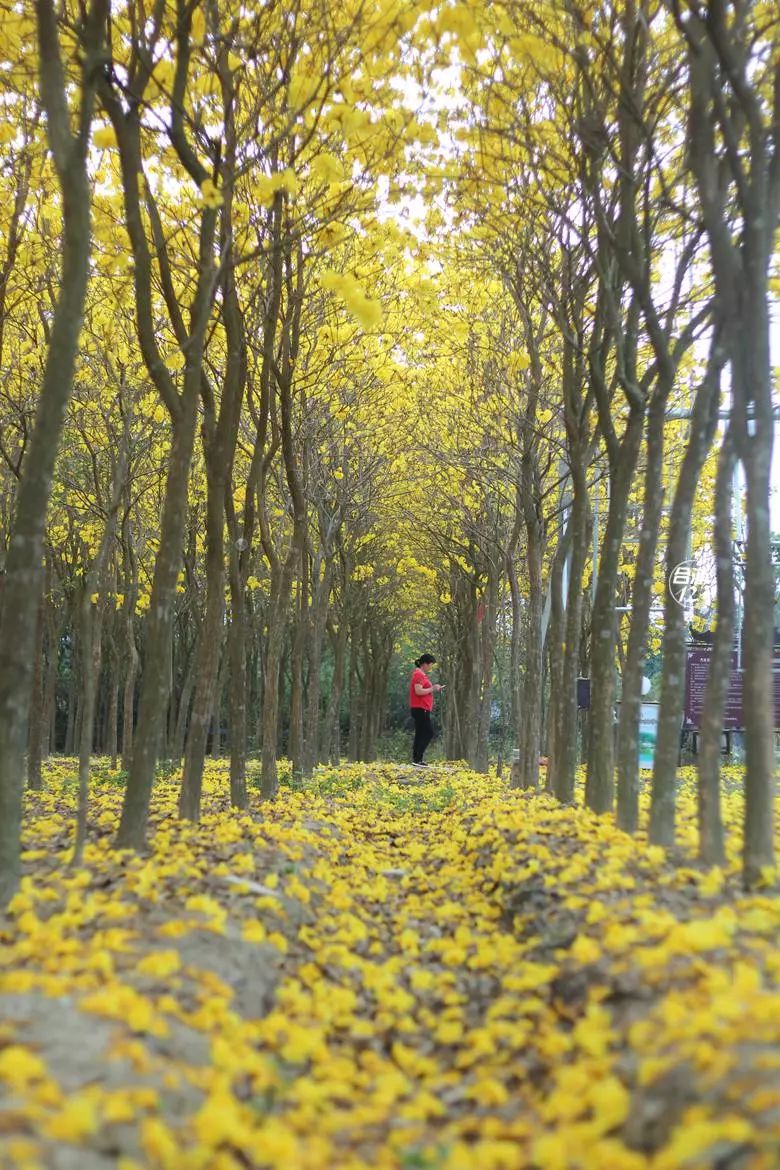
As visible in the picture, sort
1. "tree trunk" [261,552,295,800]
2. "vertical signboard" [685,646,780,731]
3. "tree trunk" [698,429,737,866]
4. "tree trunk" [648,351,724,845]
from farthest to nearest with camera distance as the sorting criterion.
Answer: "vertical signboard" [685,646,780,731] → "tree trunk" [261,552,295,800] → "tree trunk" [648,351,724,845] → "tree trunk" [698,429,737,866]

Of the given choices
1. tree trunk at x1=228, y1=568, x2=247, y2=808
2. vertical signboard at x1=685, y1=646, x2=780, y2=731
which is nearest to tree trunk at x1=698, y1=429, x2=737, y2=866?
tree trunk at x1=228, y1=568, x2=247, y2=808

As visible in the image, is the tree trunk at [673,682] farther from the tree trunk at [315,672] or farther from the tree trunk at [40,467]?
the tree trunk at [315,672]

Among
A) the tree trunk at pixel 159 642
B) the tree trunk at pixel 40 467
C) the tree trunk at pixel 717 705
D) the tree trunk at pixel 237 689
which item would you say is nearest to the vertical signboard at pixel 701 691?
the tree trunk at pixel 237 689

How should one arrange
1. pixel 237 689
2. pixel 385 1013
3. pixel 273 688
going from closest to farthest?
pixel 385 1013 < pixel 237 689 < pixel 273 688

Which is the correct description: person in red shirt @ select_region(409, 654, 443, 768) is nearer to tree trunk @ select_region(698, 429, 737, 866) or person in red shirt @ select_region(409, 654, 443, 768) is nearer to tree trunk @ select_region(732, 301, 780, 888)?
tree trunk @ select_region(698, 429, 737, 866)

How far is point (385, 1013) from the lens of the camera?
12.0 feet

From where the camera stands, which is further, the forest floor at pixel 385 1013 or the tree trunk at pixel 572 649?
the tree trunk at pixel 572 649

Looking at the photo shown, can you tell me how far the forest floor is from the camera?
2.18 m

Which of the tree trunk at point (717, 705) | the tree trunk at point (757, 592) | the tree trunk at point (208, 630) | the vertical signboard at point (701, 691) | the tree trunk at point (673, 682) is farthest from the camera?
the vertical signboard at point (701, 691)

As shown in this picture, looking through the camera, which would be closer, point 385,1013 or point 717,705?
point 385,1013

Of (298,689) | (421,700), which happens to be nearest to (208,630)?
(298,689)

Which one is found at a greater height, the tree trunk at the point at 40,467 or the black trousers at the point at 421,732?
the tree trunk at the point at 40,467

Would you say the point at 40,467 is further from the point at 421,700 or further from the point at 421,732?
the point at 421,732

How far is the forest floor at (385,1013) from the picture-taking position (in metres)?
2.18
